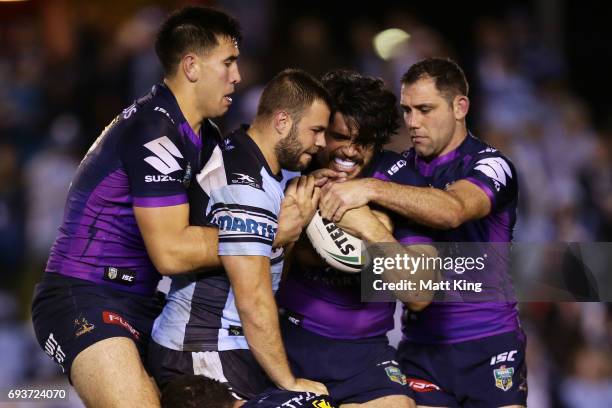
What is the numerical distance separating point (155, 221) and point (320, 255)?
86 cm

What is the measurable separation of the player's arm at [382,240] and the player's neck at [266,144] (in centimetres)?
45

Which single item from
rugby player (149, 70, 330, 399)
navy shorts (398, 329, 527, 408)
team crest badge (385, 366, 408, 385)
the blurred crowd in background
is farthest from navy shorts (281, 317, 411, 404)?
the blurred crowd in background

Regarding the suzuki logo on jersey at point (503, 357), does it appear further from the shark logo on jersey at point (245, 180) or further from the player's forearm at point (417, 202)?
the shark logo on jersey at point (245, 180)

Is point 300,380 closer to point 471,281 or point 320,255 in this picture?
point 320,255

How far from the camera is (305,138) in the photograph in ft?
15.8

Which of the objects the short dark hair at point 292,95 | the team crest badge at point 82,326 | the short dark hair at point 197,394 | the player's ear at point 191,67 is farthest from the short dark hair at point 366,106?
the team crest badge at point 82,326

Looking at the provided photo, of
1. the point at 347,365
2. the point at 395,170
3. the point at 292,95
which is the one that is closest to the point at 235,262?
the point at 292,95

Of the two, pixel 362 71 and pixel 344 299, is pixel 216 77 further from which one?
pixel 362 71

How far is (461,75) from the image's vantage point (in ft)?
18.9

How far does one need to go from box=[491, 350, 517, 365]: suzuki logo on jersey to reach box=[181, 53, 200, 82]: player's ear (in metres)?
2.24

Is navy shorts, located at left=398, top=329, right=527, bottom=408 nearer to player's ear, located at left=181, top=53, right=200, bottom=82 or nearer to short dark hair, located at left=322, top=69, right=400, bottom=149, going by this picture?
short dark hair, located at left=322, top=69, right=400, bottom=149

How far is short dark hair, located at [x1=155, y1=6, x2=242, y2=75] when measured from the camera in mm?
5066

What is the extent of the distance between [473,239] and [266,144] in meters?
1.42

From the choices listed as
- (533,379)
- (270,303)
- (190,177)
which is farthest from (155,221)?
(533,379)
